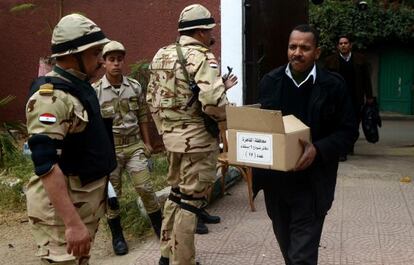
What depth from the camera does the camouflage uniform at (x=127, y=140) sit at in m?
4.96

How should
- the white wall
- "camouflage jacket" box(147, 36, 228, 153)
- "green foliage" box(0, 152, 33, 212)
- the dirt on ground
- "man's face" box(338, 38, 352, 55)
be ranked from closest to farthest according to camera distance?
1. "camouflage jacket" box(147, 36, 228, 153)
2. the dirt on ground
3. "green foliage" box(0, 152, 33, 212)
4. the white wall
5. "man's face" box(338, 38, 352, 55)

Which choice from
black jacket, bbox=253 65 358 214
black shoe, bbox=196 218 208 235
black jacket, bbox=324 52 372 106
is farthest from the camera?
black jacket, bbox=324 52 372 106

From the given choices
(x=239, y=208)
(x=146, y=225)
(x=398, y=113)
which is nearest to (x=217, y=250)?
(x=146, y=225)

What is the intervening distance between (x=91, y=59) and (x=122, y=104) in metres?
2.11

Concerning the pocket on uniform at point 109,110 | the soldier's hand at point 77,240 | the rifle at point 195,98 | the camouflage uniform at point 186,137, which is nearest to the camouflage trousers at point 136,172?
the pocket on uniform at point 109,110

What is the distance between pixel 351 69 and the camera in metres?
9.02

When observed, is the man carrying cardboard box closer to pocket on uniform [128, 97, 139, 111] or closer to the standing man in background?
pocket on uniform [128, 97, 139, 111]

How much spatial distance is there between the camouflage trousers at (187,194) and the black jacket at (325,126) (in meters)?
0.79

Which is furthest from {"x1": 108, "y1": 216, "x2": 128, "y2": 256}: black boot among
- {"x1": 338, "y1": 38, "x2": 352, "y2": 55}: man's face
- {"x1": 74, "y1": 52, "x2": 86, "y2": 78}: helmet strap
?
{"x1": 338, "y1": 38, "x2": 352, "y2": 55}: man's face

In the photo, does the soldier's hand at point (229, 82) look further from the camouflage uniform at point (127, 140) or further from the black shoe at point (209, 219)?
the black shoe at point (209, 219)

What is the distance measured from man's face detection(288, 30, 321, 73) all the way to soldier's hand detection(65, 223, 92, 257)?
5.01 ft

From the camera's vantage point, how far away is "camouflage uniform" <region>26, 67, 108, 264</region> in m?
2.73

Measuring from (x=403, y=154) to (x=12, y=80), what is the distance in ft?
22.6

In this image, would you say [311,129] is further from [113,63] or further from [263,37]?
[263,37]
